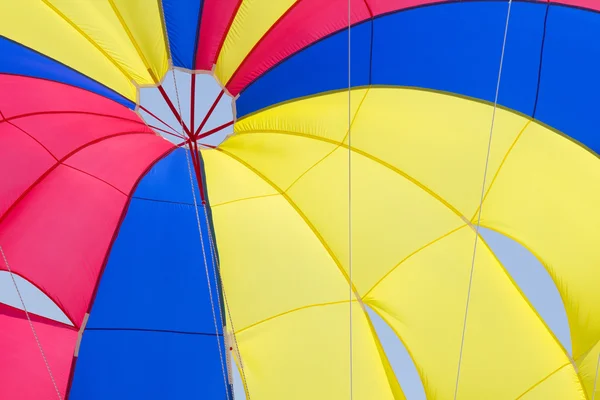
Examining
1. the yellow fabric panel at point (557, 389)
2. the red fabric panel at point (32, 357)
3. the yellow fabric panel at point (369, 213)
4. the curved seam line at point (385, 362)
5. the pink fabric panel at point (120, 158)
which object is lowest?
the yellow fabric panel at point (557, 389)

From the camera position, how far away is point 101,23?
487 centimetres

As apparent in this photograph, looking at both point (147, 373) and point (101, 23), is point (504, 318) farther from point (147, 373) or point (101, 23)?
point (101, 23)

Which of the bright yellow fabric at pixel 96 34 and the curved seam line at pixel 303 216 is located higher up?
the bright yellow fabric at pixel 96 34

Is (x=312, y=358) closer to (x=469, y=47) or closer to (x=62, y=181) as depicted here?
(x=62, y=181)

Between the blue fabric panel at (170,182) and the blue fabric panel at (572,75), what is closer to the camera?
the blue fabric panel at (572,75)

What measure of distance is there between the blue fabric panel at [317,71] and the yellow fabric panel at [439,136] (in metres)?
0.20

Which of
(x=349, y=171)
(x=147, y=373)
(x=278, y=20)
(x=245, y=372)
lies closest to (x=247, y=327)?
(x=245, y=372)

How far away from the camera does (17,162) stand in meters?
4.83

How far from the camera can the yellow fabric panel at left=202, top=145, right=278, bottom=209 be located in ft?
16.4

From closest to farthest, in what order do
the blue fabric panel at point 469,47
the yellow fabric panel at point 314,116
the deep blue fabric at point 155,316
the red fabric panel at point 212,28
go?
the deep blue fabric at point 155,316
the blue fabric panel at point 469,47
the red fabric panel at point 212,28
the yellow fabric panel at point 314,116

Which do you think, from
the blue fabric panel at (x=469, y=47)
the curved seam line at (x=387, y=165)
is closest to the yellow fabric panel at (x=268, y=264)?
the curved seam line at (x=387, y=165)

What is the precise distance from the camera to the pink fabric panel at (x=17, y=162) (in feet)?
15.7

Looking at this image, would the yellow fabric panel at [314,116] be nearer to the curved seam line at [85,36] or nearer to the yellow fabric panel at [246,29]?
the yellow fabric panel at [246,29]

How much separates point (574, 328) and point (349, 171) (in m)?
1.63
